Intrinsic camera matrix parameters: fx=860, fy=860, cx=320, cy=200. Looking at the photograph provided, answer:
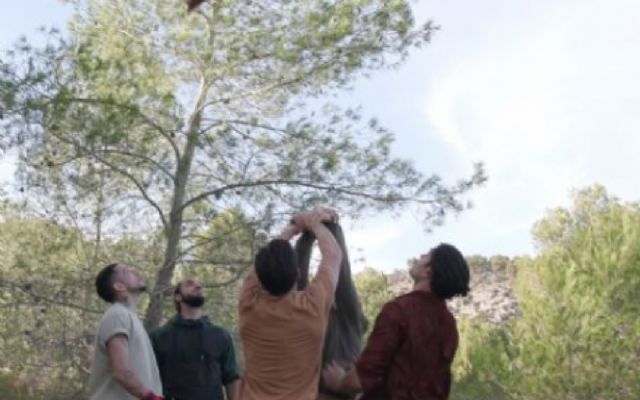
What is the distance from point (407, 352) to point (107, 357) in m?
1.35

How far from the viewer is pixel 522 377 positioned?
74.0 ft

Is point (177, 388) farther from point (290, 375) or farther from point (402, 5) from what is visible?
point (402, 5)

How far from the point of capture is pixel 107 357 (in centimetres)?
337

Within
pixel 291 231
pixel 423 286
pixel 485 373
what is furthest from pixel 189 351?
pixel 485 373

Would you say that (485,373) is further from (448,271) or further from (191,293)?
(448,271)

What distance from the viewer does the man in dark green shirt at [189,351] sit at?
3930mm

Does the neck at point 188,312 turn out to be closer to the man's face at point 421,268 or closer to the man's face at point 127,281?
the man's face at point 127,281

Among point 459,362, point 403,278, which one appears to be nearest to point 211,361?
point 403,278

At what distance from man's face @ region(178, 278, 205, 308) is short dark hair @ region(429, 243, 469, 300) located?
61.0 inches

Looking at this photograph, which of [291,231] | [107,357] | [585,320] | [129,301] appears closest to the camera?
[291,231]

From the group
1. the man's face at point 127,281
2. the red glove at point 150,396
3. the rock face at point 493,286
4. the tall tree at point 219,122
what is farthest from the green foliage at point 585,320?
the rock face at point 493,286

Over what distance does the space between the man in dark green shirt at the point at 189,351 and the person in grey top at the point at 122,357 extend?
44 centimetres

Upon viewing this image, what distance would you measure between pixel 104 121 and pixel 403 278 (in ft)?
69.1

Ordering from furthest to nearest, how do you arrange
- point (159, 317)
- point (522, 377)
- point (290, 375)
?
1. point (522, 377)
2. point (159, 317)
3. point (290, 375)
